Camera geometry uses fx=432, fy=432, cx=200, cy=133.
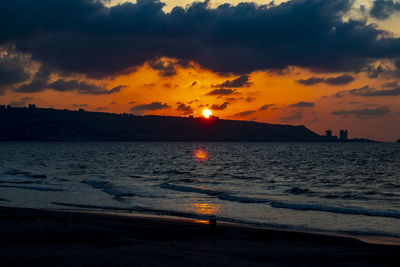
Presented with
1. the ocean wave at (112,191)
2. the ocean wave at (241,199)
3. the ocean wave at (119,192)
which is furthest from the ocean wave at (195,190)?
the ocean wave at (112,191)

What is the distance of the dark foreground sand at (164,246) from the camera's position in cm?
1171

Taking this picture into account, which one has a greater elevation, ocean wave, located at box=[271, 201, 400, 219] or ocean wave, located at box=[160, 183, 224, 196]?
ocean wave, located at box=[271, 201, 400, 219]

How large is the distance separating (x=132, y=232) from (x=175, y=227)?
2.31m

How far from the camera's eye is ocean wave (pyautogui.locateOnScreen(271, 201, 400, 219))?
23.5 metres

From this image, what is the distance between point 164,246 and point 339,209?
47.8 feet

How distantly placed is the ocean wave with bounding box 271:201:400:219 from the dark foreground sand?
8.26 meters

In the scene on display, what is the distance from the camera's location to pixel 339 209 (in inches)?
985

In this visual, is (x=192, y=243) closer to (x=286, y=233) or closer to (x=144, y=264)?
(x=144, y=264)

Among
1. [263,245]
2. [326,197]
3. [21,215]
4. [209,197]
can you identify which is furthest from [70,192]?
[263,245]

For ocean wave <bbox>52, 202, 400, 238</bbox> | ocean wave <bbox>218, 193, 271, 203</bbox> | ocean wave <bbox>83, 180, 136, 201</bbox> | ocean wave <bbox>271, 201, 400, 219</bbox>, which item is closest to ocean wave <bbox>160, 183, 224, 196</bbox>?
ocean wave <bbox>218, 193, 271, 203</bbox>

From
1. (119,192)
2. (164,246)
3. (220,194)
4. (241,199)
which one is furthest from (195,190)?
(164,246)

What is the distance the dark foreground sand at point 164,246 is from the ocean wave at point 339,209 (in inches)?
325

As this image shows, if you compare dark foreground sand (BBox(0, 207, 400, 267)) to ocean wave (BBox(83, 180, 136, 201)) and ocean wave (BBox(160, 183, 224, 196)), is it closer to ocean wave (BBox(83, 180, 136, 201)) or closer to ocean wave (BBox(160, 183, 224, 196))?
ocean wave (BBox(83, 180, 136, 201))

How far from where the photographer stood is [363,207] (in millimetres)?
26672
